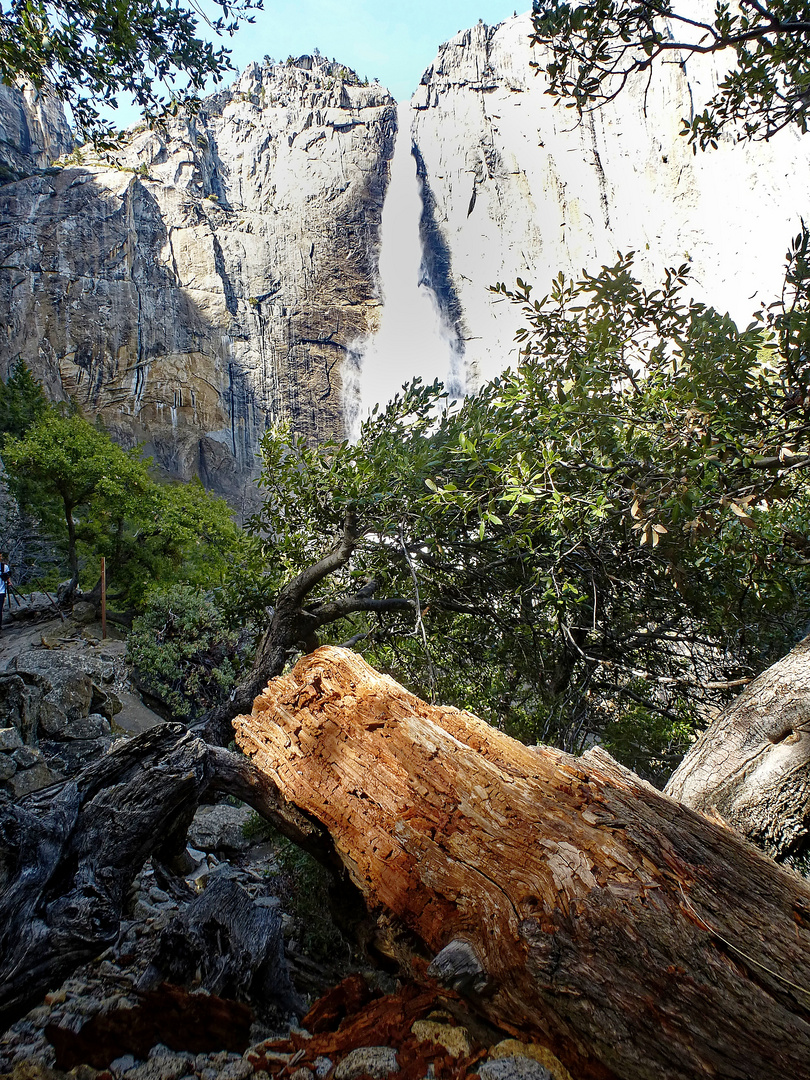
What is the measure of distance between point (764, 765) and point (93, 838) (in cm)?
298

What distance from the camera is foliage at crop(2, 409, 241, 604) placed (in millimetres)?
16172

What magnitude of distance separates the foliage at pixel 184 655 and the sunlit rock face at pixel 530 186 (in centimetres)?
3773

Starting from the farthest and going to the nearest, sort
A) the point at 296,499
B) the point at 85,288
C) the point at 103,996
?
1. the point at 85,288
2. the point at 296,499
3. the point at 103,996

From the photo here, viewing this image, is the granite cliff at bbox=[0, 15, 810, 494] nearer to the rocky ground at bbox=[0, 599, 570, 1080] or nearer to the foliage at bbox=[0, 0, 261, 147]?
the foliage at bbox=[0, 0, 261, 147]

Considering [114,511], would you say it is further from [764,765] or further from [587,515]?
[764,765]

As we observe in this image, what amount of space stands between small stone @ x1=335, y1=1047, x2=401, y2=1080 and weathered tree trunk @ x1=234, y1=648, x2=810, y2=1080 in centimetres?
25

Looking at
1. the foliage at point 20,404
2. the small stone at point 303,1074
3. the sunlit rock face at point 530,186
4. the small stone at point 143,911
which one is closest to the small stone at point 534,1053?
the small stone at point 303,1074

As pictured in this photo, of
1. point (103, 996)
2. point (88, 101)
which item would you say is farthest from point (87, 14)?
point (103, 996)

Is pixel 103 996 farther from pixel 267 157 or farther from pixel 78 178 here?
pixel 267 157

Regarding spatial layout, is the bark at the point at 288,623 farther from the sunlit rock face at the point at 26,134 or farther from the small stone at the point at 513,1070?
the sunlit rock face at the point at 26,134

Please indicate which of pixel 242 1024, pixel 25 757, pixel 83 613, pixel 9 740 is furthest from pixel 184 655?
pixel 242 1024

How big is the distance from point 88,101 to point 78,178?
42965 millimetres

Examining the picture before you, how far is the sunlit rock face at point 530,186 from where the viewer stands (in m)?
48.9

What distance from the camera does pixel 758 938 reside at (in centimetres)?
169
